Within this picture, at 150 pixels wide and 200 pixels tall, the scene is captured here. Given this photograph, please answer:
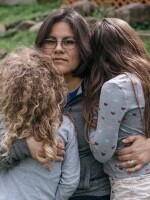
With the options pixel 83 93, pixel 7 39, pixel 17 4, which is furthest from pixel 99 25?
pixel 17 4

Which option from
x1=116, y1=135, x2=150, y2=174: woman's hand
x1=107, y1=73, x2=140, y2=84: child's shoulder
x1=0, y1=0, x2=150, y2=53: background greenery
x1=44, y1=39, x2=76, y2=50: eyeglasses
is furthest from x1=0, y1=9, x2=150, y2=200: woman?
x1=0, y1=0, x2=150, y2=53: background greenery

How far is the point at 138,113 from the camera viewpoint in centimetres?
272


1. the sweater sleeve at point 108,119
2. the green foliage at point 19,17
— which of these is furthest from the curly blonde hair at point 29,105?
the green foliage at point 19,17

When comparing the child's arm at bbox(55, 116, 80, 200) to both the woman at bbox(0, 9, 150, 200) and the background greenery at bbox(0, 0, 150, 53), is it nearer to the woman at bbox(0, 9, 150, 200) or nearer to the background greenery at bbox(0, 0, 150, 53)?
the woman at bbox(0, 9, 150, 200)

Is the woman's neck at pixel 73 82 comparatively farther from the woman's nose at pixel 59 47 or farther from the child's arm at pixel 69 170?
the child's arm at pixel 69 170

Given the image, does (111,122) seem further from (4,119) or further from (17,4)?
(17,4)

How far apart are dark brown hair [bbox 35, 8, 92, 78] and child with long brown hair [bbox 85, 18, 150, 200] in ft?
0.21

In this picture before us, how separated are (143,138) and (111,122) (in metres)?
0.26

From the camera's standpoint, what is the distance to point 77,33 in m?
3.03

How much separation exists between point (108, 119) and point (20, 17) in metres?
9.03

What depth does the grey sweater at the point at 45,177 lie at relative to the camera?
8.78ft

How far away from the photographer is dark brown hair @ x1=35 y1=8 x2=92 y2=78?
3.03m

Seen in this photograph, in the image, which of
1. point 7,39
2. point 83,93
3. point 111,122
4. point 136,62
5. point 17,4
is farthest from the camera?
point 17,4

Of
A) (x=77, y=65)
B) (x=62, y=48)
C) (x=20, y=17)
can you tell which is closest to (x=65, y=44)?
(x=62, y=48)
